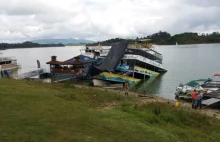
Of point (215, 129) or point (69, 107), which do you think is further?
point (215, 129)

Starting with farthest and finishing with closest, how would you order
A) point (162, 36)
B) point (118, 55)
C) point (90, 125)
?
point (162, 36), point (118, 55), point (90, 125)

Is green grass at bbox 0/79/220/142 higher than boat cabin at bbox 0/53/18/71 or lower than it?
higher

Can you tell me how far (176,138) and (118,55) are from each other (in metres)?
33.2

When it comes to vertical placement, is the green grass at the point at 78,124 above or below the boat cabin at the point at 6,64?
above

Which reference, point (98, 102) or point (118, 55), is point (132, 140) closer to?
point (98, 102)

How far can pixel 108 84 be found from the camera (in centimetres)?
3566

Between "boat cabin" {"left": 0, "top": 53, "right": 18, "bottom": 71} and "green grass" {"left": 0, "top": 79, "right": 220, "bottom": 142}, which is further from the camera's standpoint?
"boat cabin" {"left": 0, "top": 53, "right": 18, "bottom": 71}

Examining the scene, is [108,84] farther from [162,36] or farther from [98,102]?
[162,36]

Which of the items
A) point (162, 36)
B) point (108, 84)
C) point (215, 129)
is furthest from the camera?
point (162, 36)

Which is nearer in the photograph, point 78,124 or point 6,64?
point 78,124

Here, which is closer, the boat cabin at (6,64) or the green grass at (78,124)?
the green grass at (78,124)

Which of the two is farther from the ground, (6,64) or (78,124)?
(78,124)

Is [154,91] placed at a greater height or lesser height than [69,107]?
lesser

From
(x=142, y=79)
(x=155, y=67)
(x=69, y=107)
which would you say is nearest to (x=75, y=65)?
(x=142, y=79)
